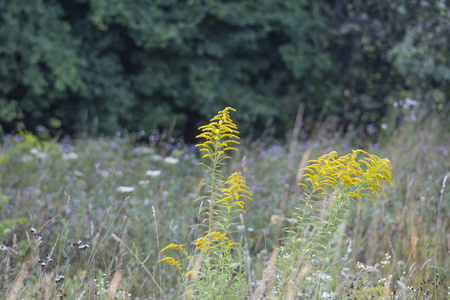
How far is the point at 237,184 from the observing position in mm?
1850

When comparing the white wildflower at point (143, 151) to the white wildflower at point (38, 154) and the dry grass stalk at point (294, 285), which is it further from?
the dry grass stalk at point (294, 285)

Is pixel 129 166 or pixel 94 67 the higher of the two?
pixel 94 67

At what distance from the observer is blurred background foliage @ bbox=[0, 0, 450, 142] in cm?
710

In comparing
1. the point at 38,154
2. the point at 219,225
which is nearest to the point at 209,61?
the point at 38,154

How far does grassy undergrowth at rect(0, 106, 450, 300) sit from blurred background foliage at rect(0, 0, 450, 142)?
1156 mm

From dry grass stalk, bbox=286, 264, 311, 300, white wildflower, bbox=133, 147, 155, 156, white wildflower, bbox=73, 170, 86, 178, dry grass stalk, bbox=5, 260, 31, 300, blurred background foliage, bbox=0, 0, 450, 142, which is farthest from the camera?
blurred background foliage, bbox=0, 0, 450, 142

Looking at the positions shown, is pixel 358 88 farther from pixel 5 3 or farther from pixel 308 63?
pixel 5 3

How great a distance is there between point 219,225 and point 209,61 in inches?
252

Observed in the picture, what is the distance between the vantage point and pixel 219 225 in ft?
7.08

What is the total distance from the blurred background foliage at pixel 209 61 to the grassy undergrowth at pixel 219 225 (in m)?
1.16

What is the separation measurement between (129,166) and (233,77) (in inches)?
139

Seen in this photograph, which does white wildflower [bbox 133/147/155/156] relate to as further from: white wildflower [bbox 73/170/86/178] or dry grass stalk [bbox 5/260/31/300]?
dry grass stalk [bbox 5/260/31/300]

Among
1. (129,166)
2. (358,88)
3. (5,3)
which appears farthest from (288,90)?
(5,3)

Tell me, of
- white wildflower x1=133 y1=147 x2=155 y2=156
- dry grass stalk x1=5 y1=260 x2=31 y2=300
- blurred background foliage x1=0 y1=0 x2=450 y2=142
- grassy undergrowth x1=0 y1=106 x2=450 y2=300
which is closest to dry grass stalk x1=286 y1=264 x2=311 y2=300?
grassy undergrowth x1=0 y1=106 x2=450 y2=300
